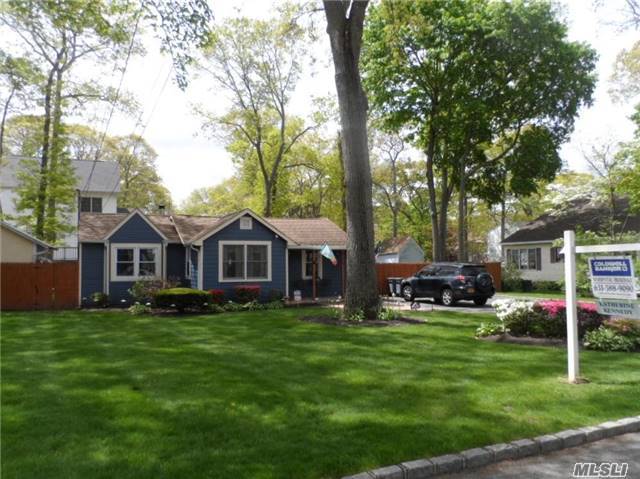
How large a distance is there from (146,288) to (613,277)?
16.9 metres

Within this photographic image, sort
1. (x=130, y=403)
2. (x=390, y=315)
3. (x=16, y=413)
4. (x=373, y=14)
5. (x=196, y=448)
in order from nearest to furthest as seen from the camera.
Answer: (x=196, y=448) → (x=16, y=413) → (x=130, y=403) → (x=390, y=315) → (x=373, y=14)

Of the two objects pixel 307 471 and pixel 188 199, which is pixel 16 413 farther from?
pixel 188 199

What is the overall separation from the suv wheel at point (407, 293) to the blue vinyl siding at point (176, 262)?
9.91 metres

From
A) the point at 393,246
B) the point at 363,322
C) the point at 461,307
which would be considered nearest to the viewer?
the point at 363,322

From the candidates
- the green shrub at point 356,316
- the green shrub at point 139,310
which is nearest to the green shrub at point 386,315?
→ the green shrub at point 356,316

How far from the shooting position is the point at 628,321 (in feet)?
35.3

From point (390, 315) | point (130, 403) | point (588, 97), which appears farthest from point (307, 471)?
point (588, 97)

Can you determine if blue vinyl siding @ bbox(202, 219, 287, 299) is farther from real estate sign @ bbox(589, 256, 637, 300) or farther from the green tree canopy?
real estate sign @ bbox(589, 256, 637, 300)

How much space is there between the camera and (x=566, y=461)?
4.77m

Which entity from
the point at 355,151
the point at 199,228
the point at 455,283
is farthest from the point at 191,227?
the point at 455,283

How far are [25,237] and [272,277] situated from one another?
35.0ft

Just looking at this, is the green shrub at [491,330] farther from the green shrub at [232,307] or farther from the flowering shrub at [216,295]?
the flowering shrub at [216,295]

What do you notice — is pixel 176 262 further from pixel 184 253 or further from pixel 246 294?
pixel 246 294

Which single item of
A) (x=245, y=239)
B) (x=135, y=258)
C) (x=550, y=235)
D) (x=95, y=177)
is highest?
(x=95, y=177)
